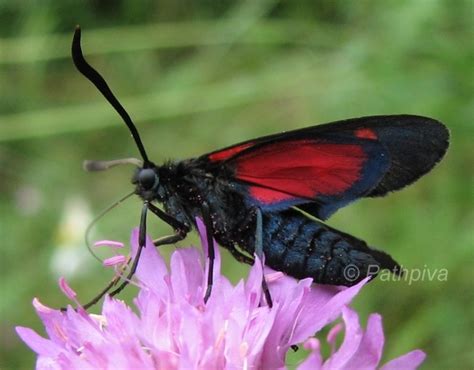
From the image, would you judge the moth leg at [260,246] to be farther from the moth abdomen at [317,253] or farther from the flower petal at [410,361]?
the flower petal at [410,361]

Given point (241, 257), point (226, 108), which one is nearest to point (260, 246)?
point (241, 257)

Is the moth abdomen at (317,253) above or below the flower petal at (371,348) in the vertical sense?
above

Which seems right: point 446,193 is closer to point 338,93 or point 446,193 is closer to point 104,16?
point 338,93

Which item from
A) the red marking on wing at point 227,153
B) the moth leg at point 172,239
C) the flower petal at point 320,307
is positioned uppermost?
the red marking on wing at point 227,153

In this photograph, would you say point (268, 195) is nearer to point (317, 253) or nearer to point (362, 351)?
point (317, 253)

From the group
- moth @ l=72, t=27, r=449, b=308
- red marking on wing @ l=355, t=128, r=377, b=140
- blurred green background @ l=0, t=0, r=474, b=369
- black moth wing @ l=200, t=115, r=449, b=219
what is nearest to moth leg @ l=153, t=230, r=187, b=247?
moth @ l=72, t=27, r=449, b=308

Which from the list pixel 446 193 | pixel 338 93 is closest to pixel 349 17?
pixel 338 93

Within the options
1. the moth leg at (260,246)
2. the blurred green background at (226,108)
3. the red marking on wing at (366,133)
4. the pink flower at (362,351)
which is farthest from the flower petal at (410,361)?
the blurred green background at (226,108)
